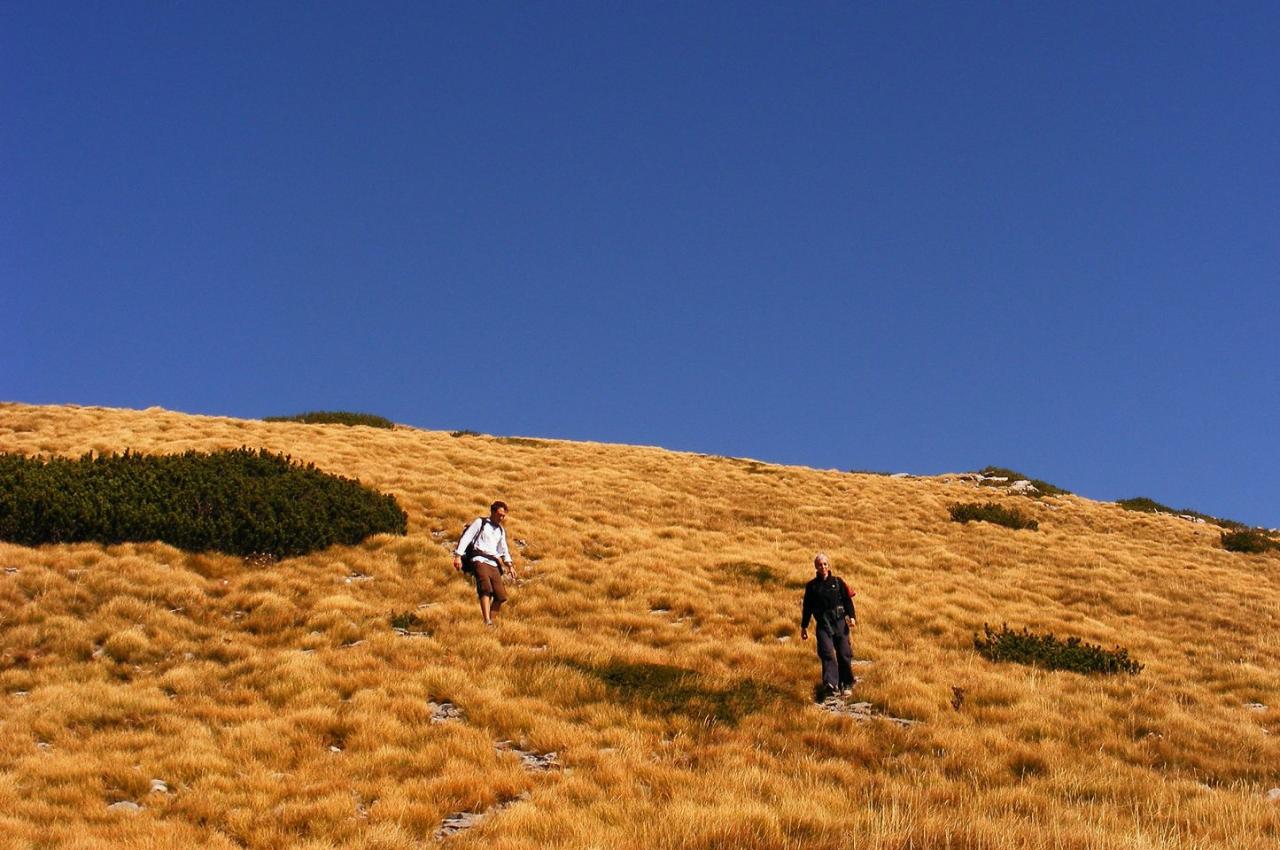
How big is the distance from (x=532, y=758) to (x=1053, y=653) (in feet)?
32.5

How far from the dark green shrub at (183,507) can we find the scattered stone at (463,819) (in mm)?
10479

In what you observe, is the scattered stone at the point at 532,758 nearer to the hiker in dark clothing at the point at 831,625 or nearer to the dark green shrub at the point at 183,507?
the hiker in dark clothing at the point at 831,625

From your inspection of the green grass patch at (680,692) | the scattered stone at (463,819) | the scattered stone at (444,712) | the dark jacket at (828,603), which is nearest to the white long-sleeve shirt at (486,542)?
the green grass patch at (680,692)

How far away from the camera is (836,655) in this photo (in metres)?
13.0

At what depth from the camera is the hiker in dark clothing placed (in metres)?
12.5

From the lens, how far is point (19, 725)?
914cm

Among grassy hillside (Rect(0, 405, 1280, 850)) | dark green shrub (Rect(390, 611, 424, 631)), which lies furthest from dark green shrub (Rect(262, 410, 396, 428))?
dark green shrub (Rect(390, 611, 424, 631))

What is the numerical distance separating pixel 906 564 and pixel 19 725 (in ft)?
62.4

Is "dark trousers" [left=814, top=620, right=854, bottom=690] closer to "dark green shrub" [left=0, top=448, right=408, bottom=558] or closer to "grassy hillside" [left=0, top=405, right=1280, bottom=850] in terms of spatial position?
"grassy hillside" [left=0, top=405, right=1280, bottom=850]

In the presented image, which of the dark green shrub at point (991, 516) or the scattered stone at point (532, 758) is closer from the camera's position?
the scattered stone at point (532, 758)

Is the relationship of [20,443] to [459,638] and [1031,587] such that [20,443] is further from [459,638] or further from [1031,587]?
[1031,587]

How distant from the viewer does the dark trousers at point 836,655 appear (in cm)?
1245

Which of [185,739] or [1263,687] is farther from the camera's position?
[1263,687]

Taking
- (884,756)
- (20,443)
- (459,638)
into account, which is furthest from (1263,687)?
(20,443)
